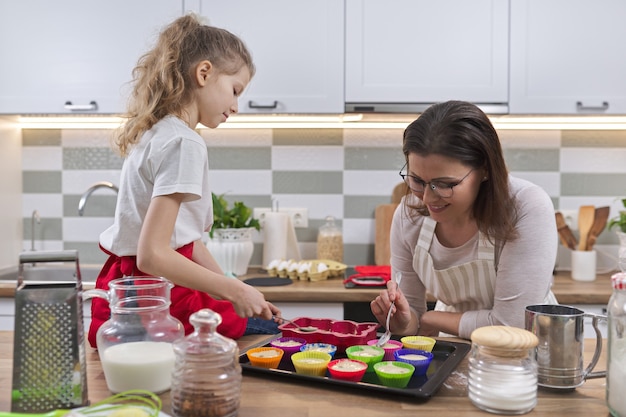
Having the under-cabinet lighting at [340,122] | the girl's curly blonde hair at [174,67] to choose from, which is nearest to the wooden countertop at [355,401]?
the girl's curly blonde hair at [174,67]

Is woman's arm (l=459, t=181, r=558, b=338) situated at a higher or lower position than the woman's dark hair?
lower

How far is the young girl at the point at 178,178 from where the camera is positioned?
4.17 ft

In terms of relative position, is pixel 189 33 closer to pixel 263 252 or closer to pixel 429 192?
pixel 429 192

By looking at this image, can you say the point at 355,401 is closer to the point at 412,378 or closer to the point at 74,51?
the point at 412,378

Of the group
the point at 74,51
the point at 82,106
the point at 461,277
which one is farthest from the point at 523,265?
the point at 74,51

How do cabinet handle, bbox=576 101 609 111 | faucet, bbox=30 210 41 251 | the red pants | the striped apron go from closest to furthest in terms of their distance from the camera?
the red pants, the striped apron, cabinet handle, bbox=576 101 609 111, faucet, bbox=30 210 41 251

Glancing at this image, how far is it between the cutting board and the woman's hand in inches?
45.2

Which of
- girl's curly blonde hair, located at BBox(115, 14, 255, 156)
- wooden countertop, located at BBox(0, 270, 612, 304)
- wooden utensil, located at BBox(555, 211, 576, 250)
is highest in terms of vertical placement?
girl's curly blonde hair, located at BBox(115, 14, 255, 156)

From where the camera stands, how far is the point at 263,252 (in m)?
2.84

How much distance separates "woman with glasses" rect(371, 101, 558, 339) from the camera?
1.49 metres

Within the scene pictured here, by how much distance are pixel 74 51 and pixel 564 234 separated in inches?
84.6

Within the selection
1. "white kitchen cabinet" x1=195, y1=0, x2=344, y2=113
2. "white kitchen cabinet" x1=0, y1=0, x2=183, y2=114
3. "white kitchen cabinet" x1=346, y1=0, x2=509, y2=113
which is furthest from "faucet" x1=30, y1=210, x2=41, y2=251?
"white kitchen cabinet" x1=346, y1=0, x2=509, y2=113

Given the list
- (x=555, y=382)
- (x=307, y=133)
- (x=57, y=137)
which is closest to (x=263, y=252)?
(x=307, y=133)

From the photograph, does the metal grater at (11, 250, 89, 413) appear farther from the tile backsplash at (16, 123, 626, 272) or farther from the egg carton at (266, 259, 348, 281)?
the tile backsplash at (16, 123, 626, 272)
